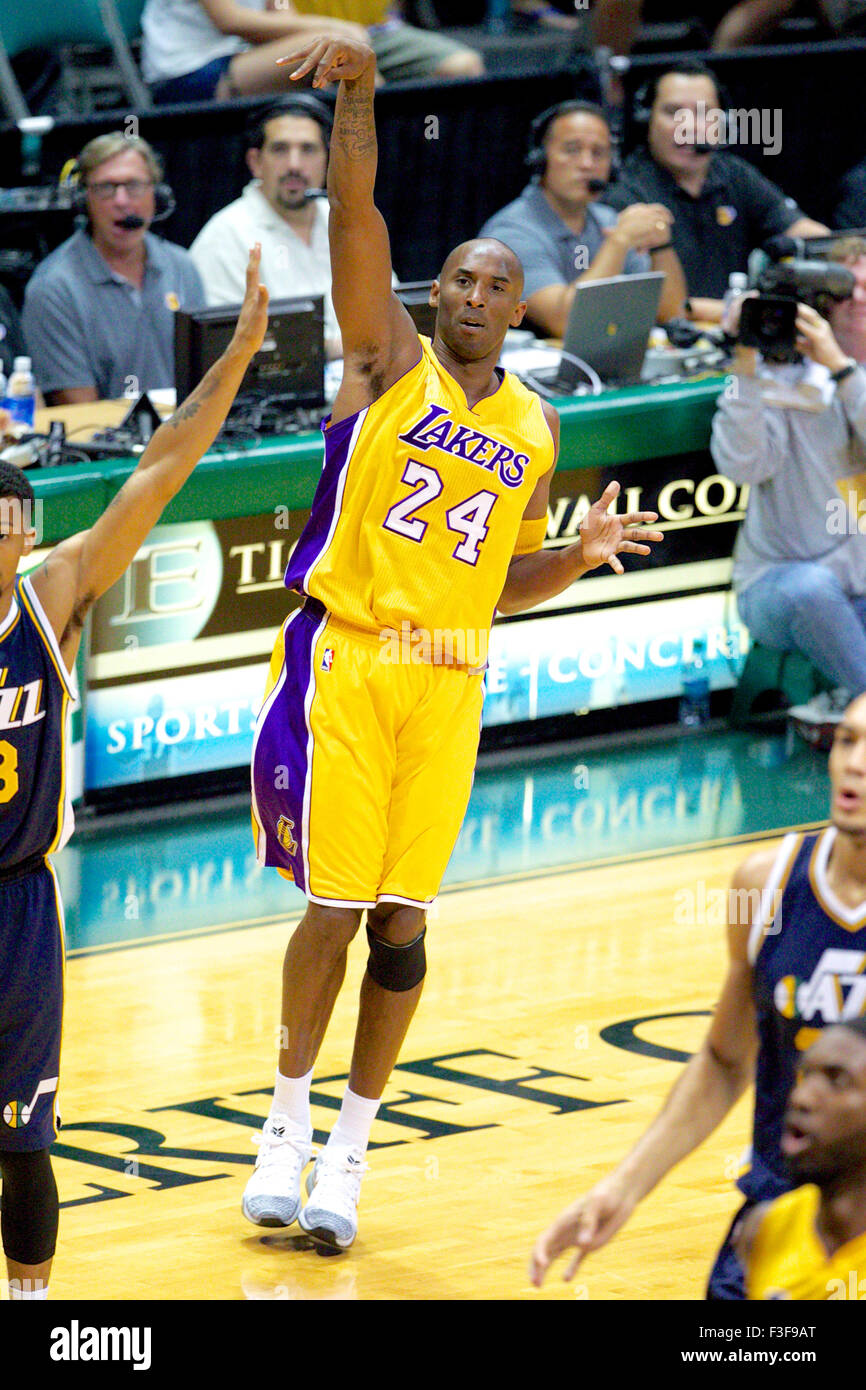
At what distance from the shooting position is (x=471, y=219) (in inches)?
435

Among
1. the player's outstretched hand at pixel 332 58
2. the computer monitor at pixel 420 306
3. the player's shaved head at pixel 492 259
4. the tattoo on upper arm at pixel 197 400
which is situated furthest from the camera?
the computer monitor at pixel 420 306

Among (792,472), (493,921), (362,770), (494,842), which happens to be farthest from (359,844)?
(792,472)

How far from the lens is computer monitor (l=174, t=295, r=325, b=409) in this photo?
25.2 feet

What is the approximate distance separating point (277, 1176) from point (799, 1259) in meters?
2.12

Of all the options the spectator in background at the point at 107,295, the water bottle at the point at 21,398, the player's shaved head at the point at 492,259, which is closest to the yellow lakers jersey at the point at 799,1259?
the player's shaved head at the point at 492,259

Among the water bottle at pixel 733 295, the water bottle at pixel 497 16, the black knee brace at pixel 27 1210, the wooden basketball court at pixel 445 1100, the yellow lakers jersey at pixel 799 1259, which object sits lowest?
the wooden basketball court at pixel 445 1100

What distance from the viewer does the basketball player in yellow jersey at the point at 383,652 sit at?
4.90m

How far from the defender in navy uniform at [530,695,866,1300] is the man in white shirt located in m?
6.02

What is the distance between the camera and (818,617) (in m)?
8.74

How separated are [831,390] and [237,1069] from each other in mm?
4038

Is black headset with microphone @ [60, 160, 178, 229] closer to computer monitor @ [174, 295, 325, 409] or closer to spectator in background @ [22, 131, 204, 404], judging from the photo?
spectator in background @ [22, 131, 204, 404]

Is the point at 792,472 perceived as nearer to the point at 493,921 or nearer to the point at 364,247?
the point at 493,921
